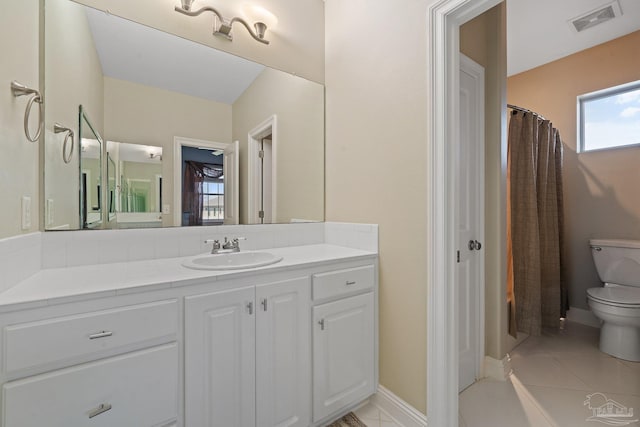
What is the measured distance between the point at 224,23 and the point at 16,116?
111 cm

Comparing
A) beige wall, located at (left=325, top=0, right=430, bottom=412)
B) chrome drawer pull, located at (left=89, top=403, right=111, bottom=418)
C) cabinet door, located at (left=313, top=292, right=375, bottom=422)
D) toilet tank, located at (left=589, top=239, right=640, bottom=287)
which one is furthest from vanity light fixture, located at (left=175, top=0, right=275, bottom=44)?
toilet tank, located at (left=589, top=239, right=640, bottom=287)

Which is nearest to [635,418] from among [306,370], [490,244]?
[490,244]

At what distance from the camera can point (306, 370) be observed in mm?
1312

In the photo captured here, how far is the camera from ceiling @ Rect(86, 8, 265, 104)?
1.36 meters

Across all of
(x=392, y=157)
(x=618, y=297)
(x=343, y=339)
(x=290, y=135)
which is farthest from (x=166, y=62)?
(x=618, y=297)

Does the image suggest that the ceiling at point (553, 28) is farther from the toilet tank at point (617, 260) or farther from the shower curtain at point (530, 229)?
the toilet tank at point (617, 260)

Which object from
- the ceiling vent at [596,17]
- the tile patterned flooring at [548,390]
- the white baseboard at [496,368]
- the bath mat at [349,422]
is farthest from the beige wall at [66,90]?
the ceiling vent at [596,17]

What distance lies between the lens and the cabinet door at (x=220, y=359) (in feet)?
3.34

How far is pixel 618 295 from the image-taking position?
2.12 meters

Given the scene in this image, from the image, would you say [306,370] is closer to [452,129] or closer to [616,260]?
[452,129]

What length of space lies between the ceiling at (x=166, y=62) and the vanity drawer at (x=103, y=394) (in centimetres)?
130

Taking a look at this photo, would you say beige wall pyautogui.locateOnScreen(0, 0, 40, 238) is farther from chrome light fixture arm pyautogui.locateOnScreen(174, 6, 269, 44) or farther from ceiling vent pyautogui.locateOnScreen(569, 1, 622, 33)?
ceiling vent pyautogui.locateOnScreen(569, 1, 622, 33)

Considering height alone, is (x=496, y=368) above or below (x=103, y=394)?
below

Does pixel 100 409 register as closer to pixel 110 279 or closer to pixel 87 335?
pixel 87 335
